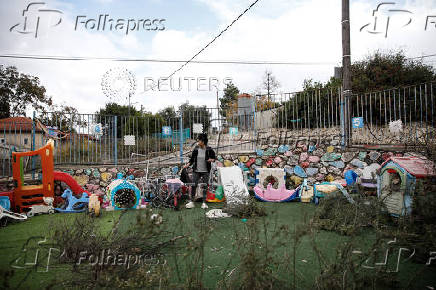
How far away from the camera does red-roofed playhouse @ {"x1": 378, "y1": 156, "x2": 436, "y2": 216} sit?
4105mm

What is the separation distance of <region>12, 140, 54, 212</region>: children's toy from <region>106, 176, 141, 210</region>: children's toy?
146 centimetres

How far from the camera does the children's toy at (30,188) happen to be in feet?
20.1

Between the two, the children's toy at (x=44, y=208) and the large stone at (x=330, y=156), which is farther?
the large stone at (x=330, y=156)

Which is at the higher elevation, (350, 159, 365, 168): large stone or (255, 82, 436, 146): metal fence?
(255, 82, 436, 146): metal fence

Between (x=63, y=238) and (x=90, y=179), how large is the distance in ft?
20.6

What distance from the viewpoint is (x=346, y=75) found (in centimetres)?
858

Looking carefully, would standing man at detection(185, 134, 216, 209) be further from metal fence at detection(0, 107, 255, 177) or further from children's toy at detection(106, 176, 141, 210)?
metal fence at detection(0, 107, 255, 177)

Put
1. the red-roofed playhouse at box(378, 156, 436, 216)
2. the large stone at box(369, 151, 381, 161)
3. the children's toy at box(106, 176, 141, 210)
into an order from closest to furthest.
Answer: the red-roofed playhouse at box(378, 156, 436, 216) < the children's toy at box(106, 176, 141, 210) < the large stone at box(369, 151, 381, 161)

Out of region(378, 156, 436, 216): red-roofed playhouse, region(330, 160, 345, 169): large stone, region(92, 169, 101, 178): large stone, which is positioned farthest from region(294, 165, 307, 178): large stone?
region(92, 169, 101, 178): large stone

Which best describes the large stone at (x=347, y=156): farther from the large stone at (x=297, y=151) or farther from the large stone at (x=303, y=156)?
the large stone at (x=297, y=151)

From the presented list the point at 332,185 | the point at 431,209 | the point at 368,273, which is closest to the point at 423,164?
the point at 431,209

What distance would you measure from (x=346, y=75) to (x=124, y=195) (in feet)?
24.1

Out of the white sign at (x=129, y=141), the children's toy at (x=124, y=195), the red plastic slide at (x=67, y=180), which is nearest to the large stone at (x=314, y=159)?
the children's toy at (x=124, y=195)

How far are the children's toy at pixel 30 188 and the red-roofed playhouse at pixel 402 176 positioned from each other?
22.4 feet
